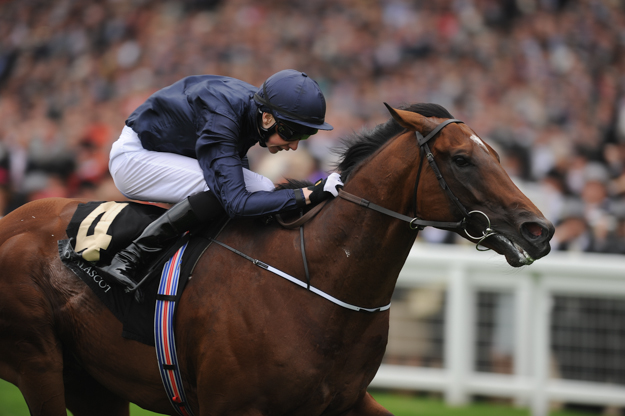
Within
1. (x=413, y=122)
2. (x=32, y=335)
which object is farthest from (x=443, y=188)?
(x=32, y=335)

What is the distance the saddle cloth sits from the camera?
310cm

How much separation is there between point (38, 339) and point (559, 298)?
150 inches

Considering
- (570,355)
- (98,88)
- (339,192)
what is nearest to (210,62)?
(98,88)

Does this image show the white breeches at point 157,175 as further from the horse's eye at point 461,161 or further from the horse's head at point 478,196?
the horse's eye at point 461,161

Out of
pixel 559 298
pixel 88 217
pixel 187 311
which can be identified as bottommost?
pixel 559 298

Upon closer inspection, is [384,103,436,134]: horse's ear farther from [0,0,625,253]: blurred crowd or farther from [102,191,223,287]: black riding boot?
[0,0,625,253]: blurred crowd

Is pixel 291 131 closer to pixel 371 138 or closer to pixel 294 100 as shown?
pixel 294 100

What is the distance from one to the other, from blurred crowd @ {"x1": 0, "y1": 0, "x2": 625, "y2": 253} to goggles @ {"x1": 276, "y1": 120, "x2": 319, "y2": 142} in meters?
4.02

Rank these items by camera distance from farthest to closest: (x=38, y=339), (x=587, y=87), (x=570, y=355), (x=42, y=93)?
(x=42, y=93) < (x=587, y=87) < (x=570, y=355) < (x=38, y=339)

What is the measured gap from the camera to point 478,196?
8.77ft

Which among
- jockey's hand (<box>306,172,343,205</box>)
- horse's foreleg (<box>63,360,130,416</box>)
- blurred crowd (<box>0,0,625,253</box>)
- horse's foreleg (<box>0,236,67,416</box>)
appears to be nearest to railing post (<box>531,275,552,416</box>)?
blurred crowd (<box>0,0,625,253</box>)

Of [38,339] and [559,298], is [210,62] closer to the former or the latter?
[559,298]

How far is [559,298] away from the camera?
528 cm

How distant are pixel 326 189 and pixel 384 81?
7.56 meters
